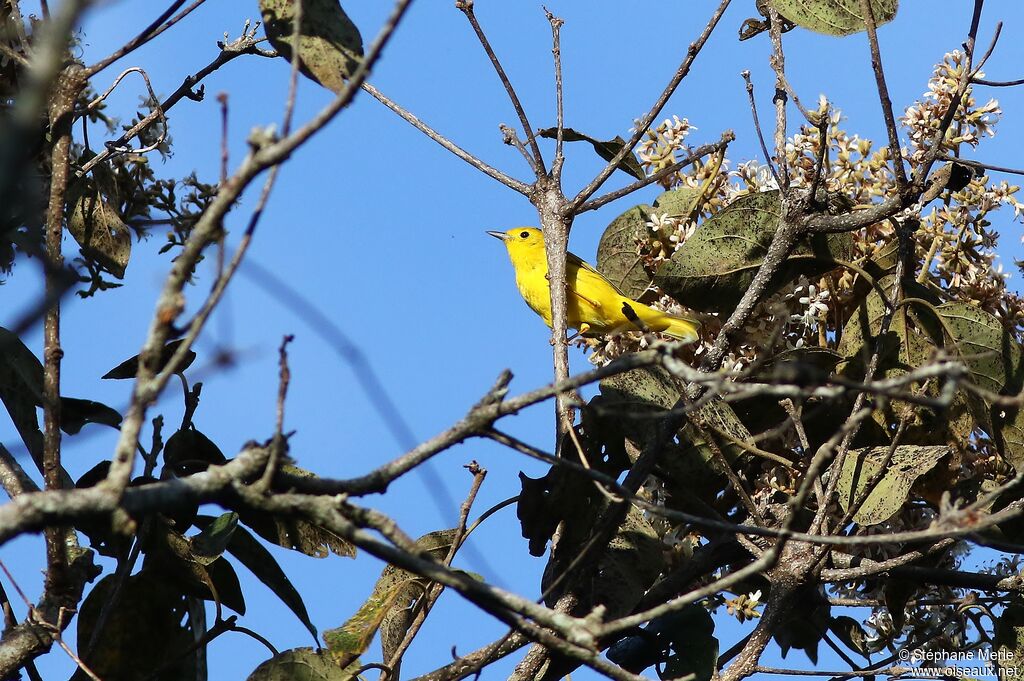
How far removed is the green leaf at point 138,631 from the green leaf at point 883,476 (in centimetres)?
186

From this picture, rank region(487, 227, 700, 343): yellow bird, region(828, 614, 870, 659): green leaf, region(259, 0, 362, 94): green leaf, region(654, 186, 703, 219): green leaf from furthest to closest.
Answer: region(487, 227, 700, 343): yellow bird < region(654, 186, 703, 219): green leaf < region(828, 614, 870, 659): green leaf < region(259, 0, 362, 94): green leaf

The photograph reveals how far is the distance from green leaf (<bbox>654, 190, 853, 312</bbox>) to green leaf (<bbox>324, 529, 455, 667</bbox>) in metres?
1.01

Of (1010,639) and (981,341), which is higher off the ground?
(981,341)

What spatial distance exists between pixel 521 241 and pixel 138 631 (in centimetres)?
332

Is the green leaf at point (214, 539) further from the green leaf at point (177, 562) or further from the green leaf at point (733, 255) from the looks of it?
the green leaf at point (733, 255)

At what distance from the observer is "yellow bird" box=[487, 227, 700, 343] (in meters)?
3.70

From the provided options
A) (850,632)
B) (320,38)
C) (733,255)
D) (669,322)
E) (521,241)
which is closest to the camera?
(320,38)

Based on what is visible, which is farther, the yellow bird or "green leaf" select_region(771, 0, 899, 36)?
the yellow bird

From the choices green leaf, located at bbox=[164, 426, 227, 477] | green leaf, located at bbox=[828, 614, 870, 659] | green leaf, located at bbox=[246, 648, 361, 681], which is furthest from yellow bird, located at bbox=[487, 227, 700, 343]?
green leaf, located at bbox=[246, 648, 361, 681]

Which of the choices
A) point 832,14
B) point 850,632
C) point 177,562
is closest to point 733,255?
point 832,14

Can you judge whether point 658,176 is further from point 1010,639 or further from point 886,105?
point 1010,639

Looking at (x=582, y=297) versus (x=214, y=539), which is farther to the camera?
(x=582, y=297)

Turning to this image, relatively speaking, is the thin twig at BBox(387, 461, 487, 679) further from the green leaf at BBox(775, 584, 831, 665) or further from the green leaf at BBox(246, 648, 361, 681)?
the green leaf at BBox(775, 584, 831, 665)

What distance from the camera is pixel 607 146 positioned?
3.50m
